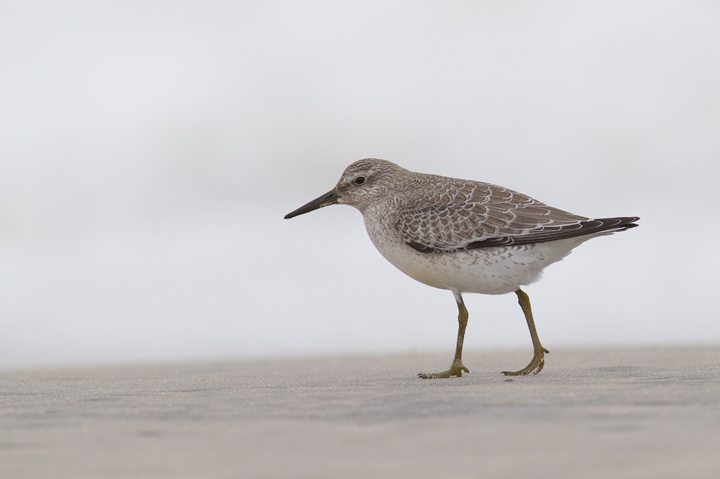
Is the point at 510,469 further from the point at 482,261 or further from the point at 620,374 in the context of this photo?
the point at 482,261

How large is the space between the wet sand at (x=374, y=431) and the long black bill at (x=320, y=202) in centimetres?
388

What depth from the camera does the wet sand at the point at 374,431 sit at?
261 centimetres

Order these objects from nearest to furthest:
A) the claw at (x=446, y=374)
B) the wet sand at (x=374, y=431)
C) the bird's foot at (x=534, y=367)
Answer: the wet sand at (x=374, y=431)
the claw at (x=446, y=374)
the bird's foot at (x=534, y=367)

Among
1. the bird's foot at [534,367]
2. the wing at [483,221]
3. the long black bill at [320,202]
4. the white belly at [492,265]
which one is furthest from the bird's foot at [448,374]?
the long black bill at [320,202]

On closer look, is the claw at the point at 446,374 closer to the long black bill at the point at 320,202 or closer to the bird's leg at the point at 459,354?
the bird's leg at the point at 459,354

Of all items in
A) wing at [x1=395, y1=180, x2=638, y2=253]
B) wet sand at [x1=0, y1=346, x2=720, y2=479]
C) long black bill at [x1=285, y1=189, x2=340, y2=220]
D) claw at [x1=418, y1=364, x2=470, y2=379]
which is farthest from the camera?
long black bill at [x1=285, y1=189, x2=340, y2=220]

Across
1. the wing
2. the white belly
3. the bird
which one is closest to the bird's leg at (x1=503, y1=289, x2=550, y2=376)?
the bird

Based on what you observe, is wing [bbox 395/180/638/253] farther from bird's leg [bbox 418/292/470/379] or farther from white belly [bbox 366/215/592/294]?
bird's leg [bbox 418/292/470/379]

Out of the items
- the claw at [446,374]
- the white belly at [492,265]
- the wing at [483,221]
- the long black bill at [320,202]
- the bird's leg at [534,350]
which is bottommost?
the claw at [446,374]

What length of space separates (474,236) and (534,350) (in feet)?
4.11

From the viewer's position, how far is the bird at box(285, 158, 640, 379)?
7.01 metres

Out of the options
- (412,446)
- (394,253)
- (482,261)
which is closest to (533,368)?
(482,261)

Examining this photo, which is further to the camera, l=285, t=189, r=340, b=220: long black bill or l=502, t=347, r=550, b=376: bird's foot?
l=285, t=189, r=340, b=220: long black bill

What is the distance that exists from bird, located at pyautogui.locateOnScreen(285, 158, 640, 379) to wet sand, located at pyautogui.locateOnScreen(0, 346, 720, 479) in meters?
1.99
